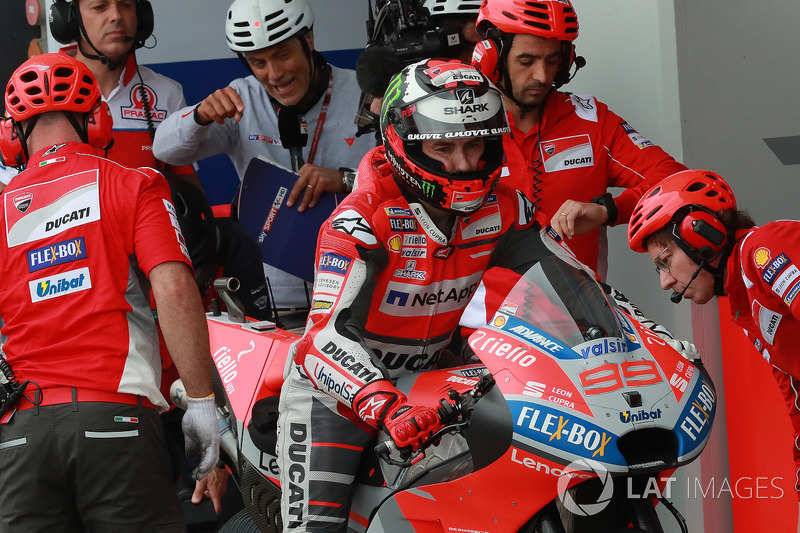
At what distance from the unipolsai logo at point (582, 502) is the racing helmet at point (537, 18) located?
2.23 metres

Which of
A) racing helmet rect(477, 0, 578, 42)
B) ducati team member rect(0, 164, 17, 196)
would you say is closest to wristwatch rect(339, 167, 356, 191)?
racing helmet rect(477, 0, 578, 42)

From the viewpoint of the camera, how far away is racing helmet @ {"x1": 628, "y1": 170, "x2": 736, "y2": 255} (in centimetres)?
313

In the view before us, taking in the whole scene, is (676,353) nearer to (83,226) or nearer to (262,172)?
(83,226)

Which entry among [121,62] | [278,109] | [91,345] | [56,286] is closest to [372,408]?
[91,345]

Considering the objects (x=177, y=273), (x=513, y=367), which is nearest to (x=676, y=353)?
(x=513, y=367)

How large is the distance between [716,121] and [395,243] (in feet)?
7.85

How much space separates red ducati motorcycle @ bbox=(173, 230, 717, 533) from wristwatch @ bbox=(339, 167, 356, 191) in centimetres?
191

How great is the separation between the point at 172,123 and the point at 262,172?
549mm

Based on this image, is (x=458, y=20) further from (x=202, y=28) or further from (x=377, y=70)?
(x=202, y=28)

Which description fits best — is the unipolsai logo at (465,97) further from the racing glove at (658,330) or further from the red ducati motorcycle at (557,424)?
the racing glove at (658,330)

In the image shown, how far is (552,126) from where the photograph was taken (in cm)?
445

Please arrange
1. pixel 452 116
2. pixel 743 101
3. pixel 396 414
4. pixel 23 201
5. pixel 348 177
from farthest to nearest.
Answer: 1. pixel 743 101
2. pixel 348 177
3. pixel 23 201
4. pixel 452 116
5. pixel 396 414

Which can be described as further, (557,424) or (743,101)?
(743,101)

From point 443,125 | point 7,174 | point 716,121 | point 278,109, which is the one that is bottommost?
point 7,174
